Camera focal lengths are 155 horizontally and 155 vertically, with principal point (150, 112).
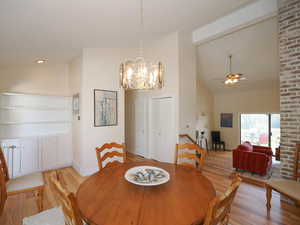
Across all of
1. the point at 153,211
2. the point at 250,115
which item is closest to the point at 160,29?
the point at 153,211

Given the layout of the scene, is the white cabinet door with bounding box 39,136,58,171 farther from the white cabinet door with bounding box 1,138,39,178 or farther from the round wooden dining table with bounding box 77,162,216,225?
the round wooden dining table with bounding box 77,162,216,225

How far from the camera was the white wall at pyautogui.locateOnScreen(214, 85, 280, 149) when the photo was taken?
19.8ft

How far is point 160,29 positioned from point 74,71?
95.6 inches

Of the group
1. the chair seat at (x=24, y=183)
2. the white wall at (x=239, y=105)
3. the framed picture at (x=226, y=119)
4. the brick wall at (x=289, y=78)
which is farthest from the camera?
the framed picture at (x=226, y=119)

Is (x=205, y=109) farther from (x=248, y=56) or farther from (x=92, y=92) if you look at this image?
(x=92, y=92)

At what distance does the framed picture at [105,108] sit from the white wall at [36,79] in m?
1.32

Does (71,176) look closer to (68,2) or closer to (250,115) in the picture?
(68,2)

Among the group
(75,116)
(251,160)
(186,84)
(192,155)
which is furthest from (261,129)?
(75,116)

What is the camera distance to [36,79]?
157 inches

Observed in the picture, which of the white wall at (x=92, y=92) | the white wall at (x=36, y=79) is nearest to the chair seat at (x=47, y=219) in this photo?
the white wall at (x=92, y=92)

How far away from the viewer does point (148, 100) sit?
4824mm

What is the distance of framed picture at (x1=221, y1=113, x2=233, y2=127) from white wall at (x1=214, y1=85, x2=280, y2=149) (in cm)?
14

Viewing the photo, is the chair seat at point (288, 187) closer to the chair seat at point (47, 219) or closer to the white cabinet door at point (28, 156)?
the chair seat at point (47, 219)

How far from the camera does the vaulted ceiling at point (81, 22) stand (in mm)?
1932
